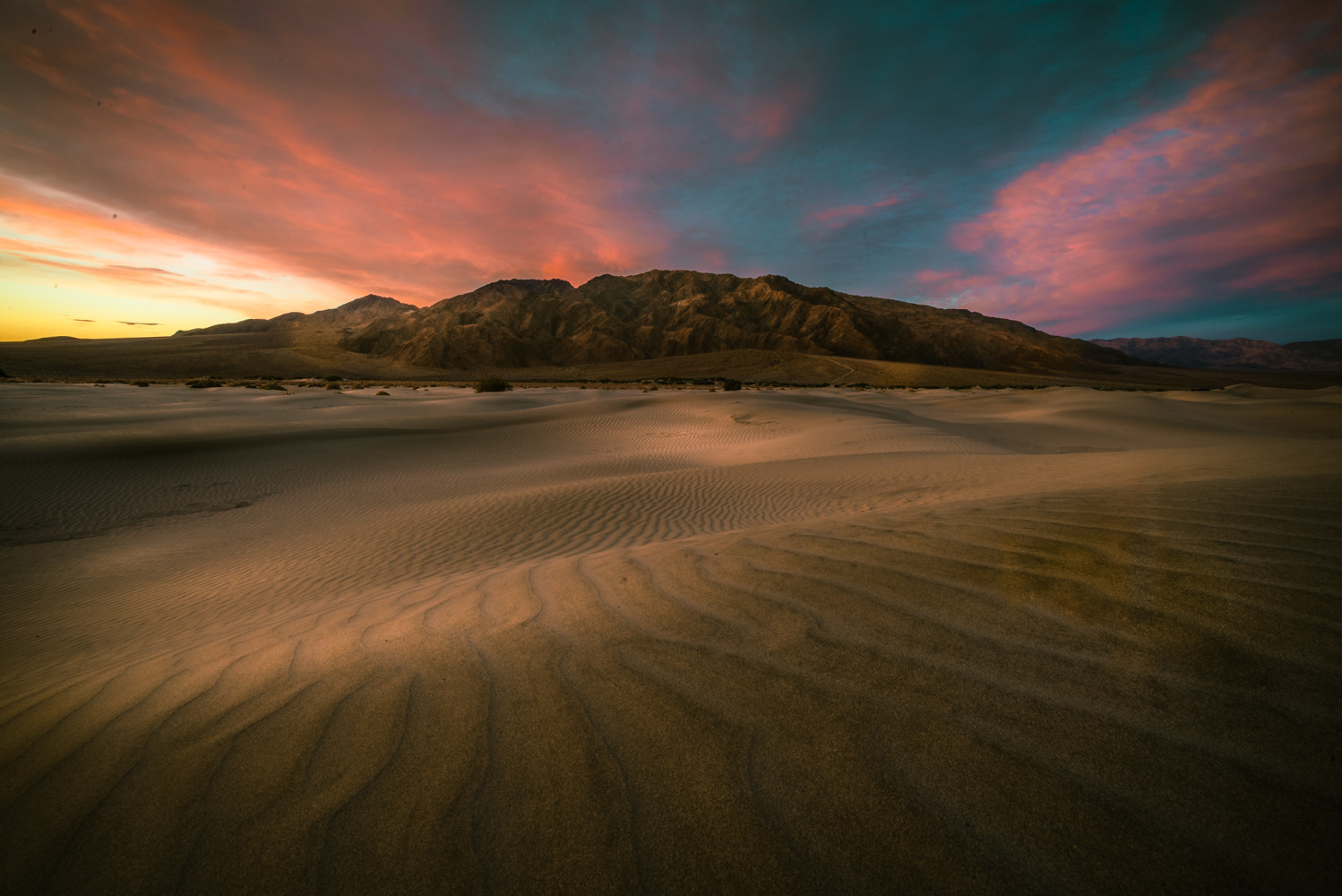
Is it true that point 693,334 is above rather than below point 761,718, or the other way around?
above

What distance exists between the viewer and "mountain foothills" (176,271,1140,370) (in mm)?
94438

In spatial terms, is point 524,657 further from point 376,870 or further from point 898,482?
point 898,482

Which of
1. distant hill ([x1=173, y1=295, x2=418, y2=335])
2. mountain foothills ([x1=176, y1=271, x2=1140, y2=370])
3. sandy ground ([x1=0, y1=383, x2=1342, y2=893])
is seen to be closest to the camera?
sandy ground ([x1=0, y1=383, x2=1342, y2=893])

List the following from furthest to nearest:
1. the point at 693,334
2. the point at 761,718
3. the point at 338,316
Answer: the point at 338,316
the point at 693,334
the point at 761,718

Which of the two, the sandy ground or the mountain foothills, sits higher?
the mountain foothills

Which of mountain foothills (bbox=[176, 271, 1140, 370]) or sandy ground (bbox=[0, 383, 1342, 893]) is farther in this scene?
mountain foothills (bbox=[176, 271, 1140, 370])

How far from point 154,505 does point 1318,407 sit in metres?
30.7

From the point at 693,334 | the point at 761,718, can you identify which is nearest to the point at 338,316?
the point at 693,334

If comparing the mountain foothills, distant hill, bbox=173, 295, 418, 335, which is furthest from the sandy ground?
distant hill, bbox=173, 295, 418, 335

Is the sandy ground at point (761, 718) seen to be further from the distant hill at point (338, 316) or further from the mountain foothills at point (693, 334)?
the distant hill at point (338, 316)

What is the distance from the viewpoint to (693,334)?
99.4m

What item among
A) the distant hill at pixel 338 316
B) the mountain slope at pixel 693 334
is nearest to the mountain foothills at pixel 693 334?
the mountain slope at pixel 693 334

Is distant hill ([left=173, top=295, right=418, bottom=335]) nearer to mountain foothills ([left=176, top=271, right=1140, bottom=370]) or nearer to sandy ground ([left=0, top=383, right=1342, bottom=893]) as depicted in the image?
mountain foothills ([left=176, top=271, right=1140, bottom=370])

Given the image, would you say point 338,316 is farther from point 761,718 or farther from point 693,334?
point 761,718
